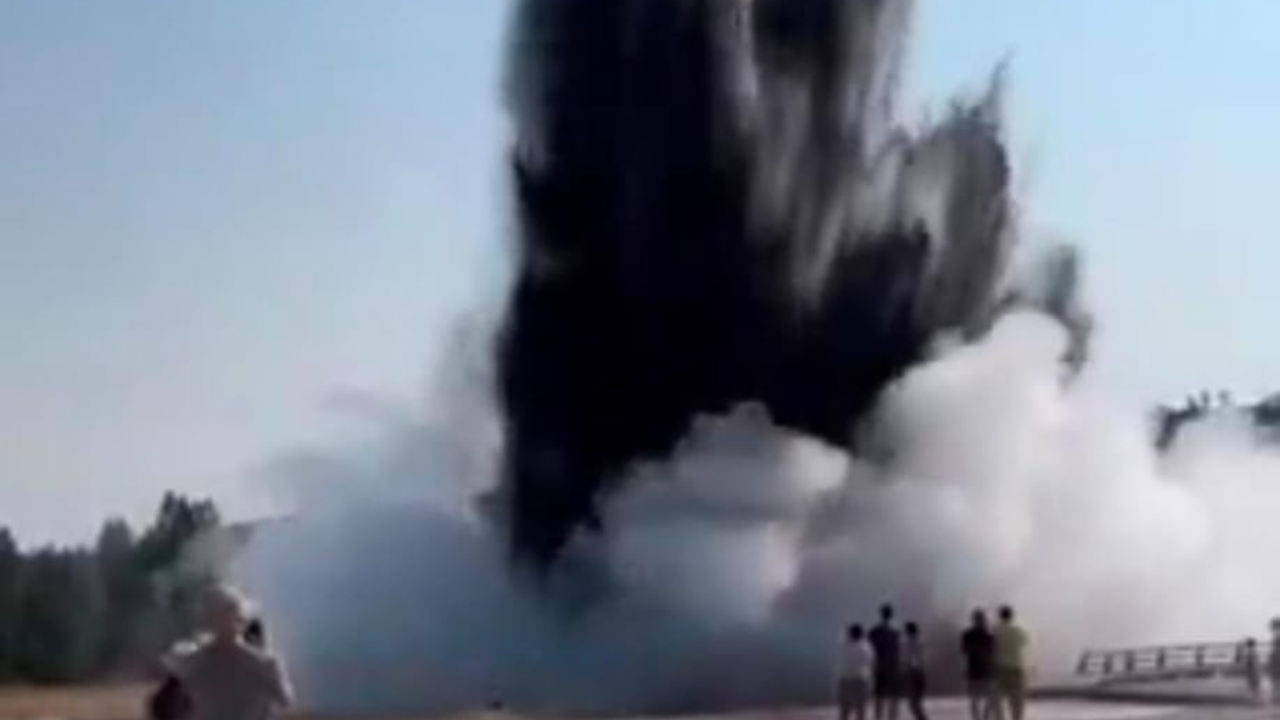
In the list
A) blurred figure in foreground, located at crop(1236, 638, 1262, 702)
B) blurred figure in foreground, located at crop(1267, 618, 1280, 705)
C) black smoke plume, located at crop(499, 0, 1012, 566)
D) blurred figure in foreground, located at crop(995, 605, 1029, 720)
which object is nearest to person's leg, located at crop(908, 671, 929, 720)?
blurred figure in foreground, located at crop(995, 605, 1029, 720)

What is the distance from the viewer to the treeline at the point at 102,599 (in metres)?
92.3

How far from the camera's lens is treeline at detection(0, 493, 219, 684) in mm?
92312

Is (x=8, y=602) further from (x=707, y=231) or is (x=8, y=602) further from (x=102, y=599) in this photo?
(x=707, y=231)

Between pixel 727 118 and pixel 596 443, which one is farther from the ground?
pixel 727 118

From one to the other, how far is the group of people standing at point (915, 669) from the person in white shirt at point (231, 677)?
20693 millimetres

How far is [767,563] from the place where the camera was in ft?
229

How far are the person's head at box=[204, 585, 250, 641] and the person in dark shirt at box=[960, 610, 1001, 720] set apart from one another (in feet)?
69.8

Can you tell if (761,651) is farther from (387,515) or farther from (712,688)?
(387,515)

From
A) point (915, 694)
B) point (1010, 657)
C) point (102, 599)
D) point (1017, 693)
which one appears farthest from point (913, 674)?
point (102, 599)

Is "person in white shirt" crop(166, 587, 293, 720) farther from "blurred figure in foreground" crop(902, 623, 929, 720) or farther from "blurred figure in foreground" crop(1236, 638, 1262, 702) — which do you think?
"blurred figure in foreground" crop(1236, 638, 1262, 702)

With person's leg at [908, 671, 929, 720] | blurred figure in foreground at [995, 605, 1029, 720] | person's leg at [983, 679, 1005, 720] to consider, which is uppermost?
person's leg at [908, 671, 929, 720]

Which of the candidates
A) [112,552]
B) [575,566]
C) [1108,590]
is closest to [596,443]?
[575,566]

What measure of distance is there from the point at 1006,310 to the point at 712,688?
1507 centimetres

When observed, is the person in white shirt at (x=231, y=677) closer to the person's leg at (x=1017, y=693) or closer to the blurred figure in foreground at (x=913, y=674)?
the person's leg at (x=1017, y=693)
